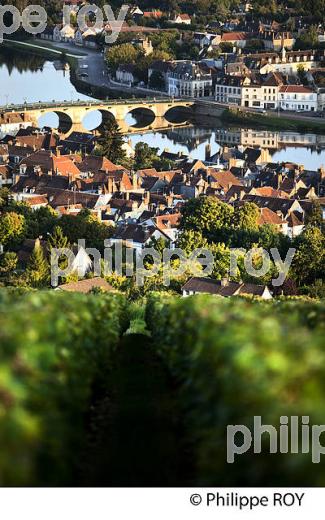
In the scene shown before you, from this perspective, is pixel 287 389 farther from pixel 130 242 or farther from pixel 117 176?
pixel 117 176

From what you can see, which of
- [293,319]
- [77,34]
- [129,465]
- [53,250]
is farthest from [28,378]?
[77,34]

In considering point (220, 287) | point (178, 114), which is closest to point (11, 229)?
point (220, 287)

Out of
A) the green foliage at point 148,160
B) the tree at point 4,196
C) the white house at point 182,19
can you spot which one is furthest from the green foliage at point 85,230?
the white house at point 182,19

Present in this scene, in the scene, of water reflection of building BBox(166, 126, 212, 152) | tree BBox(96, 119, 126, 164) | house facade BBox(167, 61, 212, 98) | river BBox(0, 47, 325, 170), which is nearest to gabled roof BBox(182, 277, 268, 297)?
tree BBox(96, 119, 126, 164)

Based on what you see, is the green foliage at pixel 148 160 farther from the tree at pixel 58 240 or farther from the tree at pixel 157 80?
the tree at pixel 157 80

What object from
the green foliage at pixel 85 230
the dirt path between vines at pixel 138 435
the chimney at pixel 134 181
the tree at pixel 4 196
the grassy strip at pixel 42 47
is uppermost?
the dirt path between vines at pixel 138 435

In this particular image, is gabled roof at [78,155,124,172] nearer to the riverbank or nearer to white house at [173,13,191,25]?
the riverbank
